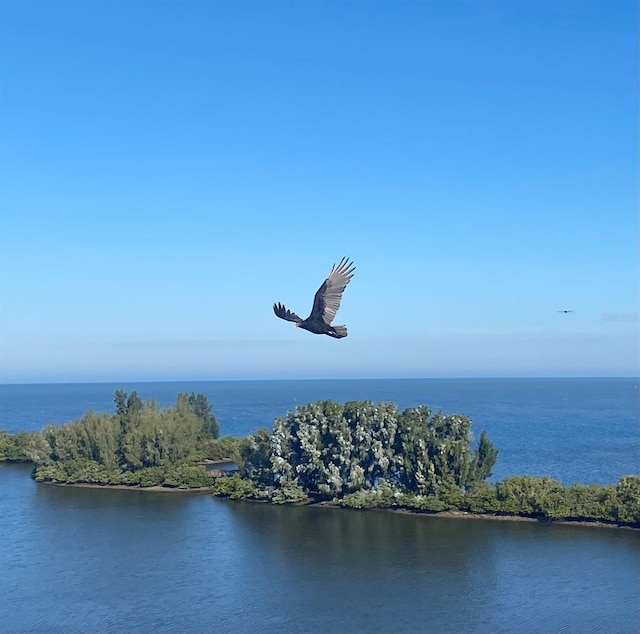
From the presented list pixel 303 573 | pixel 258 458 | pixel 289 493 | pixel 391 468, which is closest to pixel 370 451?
pixel 391 468

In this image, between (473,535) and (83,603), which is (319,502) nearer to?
(473,535)

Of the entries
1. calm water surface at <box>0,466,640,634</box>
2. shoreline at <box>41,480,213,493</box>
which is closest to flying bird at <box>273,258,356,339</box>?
calm water surface at <box>0,466,640,634</box>

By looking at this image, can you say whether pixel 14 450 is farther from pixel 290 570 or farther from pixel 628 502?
pixel 628 502

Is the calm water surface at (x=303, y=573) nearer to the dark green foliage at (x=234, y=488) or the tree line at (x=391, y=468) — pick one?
the tree line at (x=391, y=468)

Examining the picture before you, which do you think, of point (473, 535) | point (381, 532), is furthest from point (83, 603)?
point (473, 535)

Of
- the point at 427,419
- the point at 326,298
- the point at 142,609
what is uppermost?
the point at 326,298

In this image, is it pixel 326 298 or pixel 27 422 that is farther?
pixel 27 422

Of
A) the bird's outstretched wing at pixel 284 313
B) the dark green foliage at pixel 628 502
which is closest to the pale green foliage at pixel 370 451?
the dark green foliage at pixel 628 502
